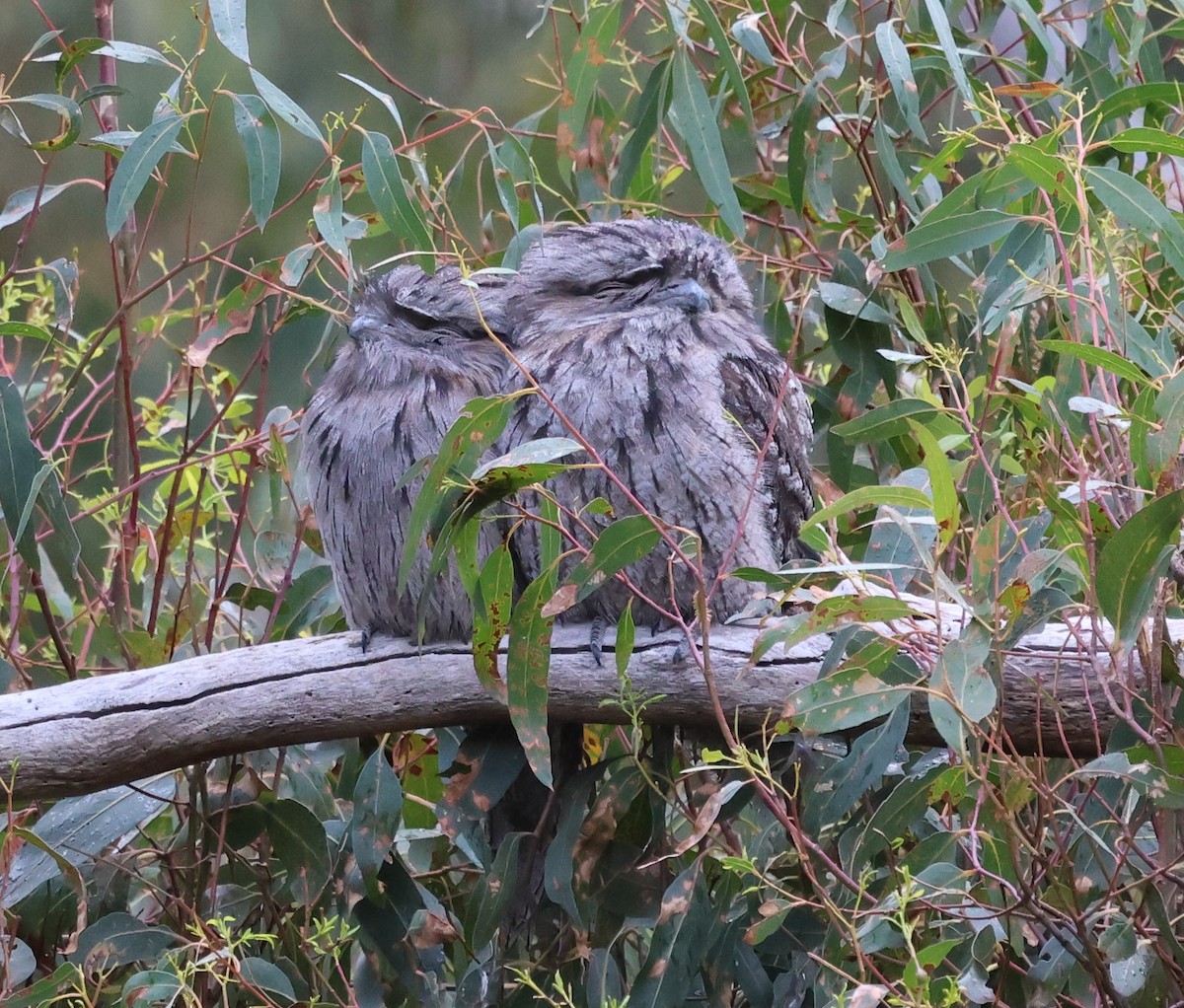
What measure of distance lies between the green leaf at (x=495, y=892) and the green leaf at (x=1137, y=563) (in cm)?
107

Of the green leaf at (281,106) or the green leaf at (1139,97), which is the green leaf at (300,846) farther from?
the green leaf at (1139,97)

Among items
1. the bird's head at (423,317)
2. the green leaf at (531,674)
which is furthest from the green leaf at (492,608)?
the bird's head at (423,317)

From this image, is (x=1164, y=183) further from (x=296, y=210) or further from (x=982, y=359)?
(x=296, y=210)

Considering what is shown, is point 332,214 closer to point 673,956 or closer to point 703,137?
point 703,137

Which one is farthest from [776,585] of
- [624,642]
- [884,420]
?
[884,420]

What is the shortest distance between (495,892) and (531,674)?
54cm

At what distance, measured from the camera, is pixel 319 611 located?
2900 millimetres

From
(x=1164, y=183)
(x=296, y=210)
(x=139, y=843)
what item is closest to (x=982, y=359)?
(x=1164, y=183)

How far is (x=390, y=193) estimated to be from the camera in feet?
7.15

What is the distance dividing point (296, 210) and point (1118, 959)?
4569mm

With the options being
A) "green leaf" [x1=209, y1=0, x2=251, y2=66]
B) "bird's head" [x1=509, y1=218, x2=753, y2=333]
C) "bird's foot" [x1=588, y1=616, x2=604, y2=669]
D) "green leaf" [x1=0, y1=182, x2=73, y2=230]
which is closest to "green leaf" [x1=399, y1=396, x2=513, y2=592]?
"bird's foot" [x1=588, y1=616, x2=604, y2=669]

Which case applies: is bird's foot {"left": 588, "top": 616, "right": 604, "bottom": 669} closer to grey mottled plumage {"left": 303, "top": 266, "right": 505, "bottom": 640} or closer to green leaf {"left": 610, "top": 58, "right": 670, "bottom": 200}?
grey mottled plumage {"left": 303, "top": 266, "right": 505, "bottom": 640}

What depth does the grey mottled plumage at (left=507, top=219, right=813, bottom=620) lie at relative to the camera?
242 centimetres

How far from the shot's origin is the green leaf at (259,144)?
2.08 m
